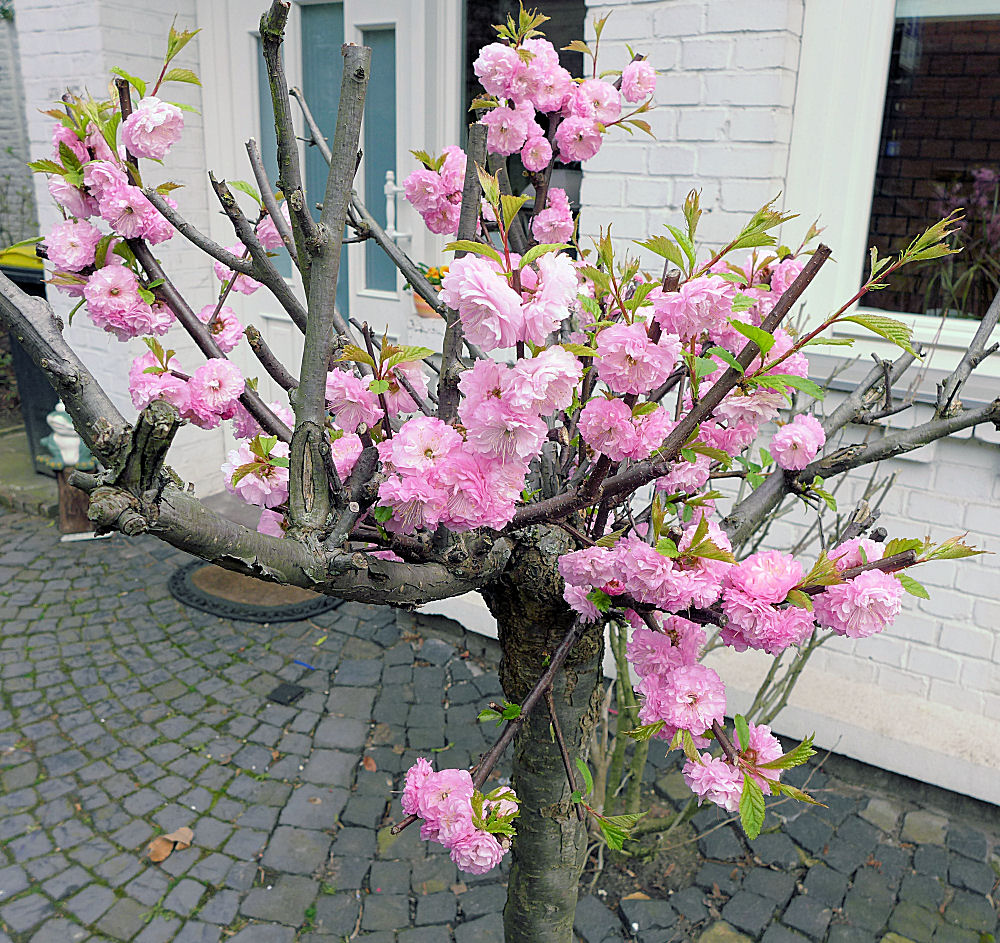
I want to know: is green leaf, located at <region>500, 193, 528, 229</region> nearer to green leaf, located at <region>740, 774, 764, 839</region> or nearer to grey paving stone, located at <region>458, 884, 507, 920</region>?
green leaf, located at <region>740, 774, 764, 839</region>

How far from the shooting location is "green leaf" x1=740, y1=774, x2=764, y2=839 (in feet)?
3.57

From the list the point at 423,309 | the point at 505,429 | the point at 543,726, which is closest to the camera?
the point at 505,429

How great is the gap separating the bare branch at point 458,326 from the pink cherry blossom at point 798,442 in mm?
683

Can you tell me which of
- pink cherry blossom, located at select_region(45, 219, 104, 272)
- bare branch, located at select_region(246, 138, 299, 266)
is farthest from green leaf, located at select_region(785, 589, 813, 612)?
pink cherry blossom, located at select_region(45, 219, 104, 272)

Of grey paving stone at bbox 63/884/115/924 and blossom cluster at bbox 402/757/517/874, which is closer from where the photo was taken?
blossom cluster at bbox 402/757/517/874

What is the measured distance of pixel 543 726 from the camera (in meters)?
1.63

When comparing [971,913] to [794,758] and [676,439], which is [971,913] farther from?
[676,439]

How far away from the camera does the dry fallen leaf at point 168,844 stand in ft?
8.48

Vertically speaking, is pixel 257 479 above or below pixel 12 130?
below

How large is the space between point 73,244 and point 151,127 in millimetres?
220

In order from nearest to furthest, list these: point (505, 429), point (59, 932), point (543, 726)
Result: point (505, 429), point (543, 726), point (59, 932)

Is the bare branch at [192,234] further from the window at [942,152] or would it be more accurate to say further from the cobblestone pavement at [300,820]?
the window at [942,152]

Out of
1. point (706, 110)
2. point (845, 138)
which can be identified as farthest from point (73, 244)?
point (845, 138)

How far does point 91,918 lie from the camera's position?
235 centimetres
